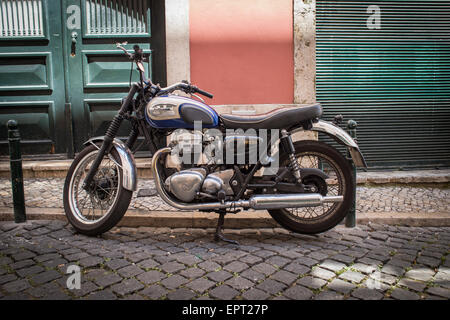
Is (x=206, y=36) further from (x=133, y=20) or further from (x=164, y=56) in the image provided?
(x=133, y=20)

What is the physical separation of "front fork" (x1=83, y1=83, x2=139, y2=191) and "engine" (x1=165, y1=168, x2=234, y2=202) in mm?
690

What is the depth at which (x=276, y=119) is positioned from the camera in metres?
3.14

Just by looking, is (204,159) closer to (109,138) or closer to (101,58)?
(109,138)

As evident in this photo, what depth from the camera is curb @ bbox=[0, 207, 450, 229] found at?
369cm

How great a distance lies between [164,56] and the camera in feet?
18.5

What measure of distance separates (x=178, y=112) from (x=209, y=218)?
1.20 metres

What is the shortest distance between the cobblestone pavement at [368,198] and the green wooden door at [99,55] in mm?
1087

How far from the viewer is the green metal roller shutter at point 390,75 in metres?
5.80

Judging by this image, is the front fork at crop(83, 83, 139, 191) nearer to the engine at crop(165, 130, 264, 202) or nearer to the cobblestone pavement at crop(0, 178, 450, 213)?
the engine at crop(165, 130, 264, 202)

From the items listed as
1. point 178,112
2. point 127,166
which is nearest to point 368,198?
point 178,112

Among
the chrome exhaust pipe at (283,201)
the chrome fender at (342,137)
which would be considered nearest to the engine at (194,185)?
the chrome exhaust pipe at (283,201)

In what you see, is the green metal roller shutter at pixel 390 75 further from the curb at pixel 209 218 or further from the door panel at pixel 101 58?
the door panel at pixel 101 58

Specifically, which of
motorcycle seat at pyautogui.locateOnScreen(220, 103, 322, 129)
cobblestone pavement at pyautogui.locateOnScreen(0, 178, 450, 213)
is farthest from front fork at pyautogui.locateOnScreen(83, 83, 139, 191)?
motorcycle seat at pyautogui.locateOnScreen(220, 103, 322, 129)
